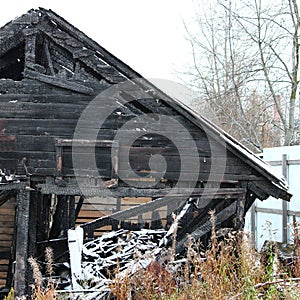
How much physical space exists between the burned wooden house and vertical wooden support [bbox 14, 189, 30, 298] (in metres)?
0.02

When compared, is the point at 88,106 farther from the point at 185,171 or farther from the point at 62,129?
the point at 185,171

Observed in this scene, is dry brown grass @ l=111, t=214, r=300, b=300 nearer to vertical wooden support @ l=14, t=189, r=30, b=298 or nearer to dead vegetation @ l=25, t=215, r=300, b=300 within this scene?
dead vegetation @ l=25, t=215, r=300, b=300

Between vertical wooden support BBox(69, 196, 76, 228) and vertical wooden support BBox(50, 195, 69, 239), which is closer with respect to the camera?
vertical wooden support BBox(50, 195, 69, 239)

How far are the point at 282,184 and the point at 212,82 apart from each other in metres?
16.1

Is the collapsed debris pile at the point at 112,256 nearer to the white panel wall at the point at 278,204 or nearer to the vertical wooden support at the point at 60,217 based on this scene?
the vertical wooden support at the point at 60,217

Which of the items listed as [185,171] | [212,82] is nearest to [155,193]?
[185,171]

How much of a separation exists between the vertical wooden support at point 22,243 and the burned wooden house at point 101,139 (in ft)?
0.05

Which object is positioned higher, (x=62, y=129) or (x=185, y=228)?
(x=62, y=129)

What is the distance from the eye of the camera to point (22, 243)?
641 centimetres

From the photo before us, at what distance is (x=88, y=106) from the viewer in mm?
6703

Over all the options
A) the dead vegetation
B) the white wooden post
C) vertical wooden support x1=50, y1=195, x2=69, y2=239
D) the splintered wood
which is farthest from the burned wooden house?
vertical wooden support x1=50, y1=195, x2=69, y2=239

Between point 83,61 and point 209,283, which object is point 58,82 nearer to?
point 83,61

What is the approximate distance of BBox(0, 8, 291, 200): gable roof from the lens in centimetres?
659

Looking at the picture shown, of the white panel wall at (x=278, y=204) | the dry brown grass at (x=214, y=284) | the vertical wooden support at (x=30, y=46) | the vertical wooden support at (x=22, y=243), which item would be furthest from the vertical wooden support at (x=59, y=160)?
the white panel wall at (x=278, y=204)
